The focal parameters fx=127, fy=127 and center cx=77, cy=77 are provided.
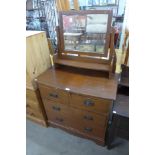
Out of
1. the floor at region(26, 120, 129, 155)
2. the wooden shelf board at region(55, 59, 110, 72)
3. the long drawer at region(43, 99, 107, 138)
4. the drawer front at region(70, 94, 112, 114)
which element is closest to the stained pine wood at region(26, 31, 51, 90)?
the wooden shelf board at region(55, 59, 110, 72)

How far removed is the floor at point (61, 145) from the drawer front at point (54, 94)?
21.6 inches

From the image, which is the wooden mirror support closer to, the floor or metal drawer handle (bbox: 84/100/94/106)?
metal drawer handle (bbox: 84/100/94/106)

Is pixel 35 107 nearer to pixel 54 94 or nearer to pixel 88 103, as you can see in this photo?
pixel 54 94

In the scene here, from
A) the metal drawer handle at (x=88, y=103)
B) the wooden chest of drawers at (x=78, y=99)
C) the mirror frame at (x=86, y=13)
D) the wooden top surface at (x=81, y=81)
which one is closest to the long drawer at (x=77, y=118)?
the wooden chest of drawers at (x=78, y=99)

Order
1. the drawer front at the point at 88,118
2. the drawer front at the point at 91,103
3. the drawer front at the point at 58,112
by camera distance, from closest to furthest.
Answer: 1. the drawer front at the point at 91,103
2. the drawer front at the point at 88,118
3. the drawer front at the point at 58,112

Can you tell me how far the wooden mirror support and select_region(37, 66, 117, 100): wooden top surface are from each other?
0.10 meters

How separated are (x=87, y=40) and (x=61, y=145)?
1205 mm

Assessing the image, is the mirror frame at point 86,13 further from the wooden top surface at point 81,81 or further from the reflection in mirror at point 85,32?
the wooden top surface at point 81,81

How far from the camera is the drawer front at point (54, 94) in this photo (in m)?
1.23

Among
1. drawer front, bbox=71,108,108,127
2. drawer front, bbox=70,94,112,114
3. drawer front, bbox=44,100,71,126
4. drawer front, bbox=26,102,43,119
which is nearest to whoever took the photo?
drawer front, bbox=70,94,112,114

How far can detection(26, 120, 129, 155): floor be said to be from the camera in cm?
139

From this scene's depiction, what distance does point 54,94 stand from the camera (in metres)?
1.29
